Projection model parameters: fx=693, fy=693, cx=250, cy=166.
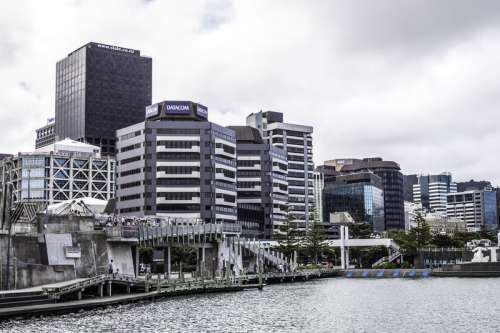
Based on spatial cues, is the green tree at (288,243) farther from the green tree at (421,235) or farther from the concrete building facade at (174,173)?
the green tree at (421,235)

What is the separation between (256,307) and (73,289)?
21.5m

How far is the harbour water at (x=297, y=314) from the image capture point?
63.1 meters

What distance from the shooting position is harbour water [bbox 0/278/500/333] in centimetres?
6309

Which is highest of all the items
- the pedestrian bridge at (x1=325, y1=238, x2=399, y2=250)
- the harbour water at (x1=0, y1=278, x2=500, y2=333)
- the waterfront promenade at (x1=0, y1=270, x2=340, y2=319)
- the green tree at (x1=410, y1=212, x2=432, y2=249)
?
the green tree at (x1=410, y1=212, x2=432, y2=249)

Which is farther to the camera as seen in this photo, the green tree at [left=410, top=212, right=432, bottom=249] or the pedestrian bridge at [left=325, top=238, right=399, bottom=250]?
the green tree at [left=410, top=212, right=432, bottom=249]

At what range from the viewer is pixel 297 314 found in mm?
75625

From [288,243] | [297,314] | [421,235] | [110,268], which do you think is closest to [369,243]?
[421,235]

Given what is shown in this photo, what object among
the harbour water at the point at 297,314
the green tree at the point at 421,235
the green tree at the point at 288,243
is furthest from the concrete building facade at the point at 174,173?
the harbour water at the point at 297,314

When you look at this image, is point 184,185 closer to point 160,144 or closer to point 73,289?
point 160,144

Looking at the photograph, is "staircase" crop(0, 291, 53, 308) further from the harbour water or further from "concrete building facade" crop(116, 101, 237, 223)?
"concrete building facade" crop(116, 101, 237, 223)

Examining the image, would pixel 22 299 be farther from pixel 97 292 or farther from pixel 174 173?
pixel 174 173

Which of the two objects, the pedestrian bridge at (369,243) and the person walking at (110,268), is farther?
the pedestrian bridge at (369,243)

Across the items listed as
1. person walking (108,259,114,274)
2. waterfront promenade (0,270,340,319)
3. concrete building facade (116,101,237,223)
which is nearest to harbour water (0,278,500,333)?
waterfront promenade (0,270,340,319)

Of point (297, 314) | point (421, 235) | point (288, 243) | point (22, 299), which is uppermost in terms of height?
point (421, 235)
